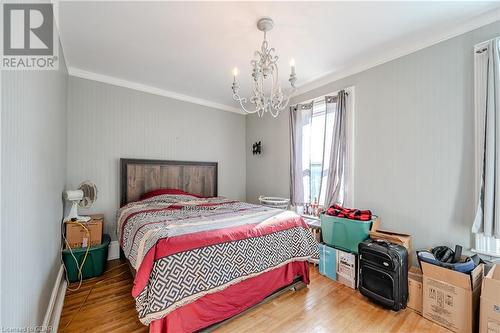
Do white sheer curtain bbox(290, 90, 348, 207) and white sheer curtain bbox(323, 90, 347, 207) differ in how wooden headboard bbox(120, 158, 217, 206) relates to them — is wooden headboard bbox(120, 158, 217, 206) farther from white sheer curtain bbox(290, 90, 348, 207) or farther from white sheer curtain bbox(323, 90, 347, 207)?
white sheer curtain bbox(323, 90, 347, 207)

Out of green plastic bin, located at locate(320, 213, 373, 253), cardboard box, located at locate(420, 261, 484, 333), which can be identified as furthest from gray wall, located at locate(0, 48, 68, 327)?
cardboard box, located at locate(420, 261, 484, 333)

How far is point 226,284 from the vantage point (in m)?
1.75

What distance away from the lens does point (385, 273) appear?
2064 millimetres

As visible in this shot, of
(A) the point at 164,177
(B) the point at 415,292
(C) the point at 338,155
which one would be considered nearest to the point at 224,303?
(B) the point at 415,292

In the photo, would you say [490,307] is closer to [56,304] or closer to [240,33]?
[240,33]

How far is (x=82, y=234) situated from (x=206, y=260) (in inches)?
74.4

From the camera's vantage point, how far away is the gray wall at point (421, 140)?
206cm

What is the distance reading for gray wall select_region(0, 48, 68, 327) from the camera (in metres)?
0.98

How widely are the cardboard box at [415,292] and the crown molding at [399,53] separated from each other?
2.33m

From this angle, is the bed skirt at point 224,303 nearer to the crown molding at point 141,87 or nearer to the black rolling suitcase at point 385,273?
the black rolling suitcase at point 385,273

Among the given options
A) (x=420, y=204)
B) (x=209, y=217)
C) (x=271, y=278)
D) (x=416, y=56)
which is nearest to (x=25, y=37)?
(x=209, y=217)

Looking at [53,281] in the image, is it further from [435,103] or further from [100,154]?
[435,103]

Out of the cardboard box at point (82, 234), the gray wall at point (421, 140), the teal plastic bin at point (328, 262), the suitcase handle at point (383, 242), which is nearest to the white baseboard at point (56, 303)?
the cardboard box at point (82, 234)

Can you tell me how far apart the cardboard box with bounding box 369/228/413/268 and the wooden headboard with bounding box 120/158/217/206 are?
111 inches
